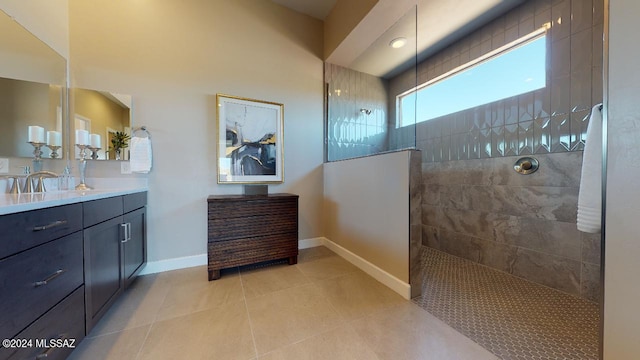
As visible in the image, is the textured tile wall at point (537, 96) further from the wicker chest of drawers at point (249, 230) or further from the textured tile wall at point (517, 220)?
the wicker chest of drawers at point (249, 230)

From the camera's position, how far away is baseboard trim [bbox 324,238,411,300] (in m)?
1.67

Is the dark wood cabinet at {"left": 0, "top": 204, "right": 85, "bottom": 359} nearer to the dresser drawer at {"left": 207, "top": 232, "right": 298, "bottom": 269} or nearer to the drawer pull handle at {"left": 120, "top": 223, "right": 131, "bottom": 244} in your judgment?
the drawer pull handle at {"left": 120, "top": 223, "right": 131, "bottom": 244}

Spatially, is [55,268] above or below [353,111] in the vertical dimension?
below

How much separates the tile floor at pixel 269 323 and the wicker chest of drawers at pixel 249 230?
0.70ft

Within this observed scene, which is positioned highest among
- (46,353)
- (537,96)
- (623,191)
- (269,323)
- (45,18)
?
(45,18)

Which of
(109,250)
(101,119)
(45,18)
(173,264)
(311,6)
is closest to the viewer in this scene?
(109,250)

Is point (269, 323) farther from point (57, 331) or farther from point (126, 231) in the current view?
point (126, 231)

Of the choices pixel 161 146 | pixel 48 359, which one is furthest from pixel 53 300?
pixel 161 146

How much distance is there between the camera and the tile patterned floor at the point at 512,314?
1.15 metres

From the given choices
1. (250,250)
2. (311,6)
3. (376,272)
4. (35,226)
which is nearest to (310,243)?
(250,250)

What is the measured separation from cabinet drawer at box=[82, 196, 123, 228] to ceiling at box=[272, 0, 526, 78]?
2.62 m

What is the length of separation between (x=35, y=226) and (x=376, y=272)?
2.10 meters

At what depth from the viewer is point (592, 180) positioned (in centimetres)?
98

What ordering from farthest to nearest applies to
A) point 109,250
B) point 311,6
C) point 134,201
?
point 311,6 < point 134,201 < point 109,250
